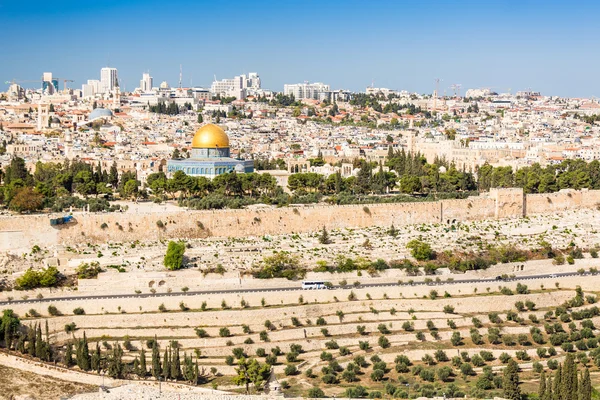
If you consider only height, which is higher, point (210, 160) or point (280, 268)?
point (210, 160)

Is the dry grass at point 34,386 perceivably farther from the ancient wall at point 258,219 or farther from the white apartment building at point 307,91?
the white apartment building at point 307,91

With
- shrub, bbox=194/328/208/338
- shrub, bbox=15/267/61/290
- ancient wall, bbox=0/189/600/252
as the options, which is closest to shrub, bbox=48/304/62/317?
shrub, bbox=15/267/61/290

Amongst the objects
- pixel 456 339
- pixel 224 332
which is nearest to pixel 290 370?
pixel 224 332

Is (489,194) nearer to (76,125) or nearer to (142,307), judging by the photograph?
(142,307)

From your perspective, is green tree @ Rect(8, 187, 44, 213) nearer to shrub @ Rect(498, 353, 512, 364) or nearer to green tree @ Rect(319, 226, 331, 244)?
green tree @ Rect(319, 226, 331, 244)

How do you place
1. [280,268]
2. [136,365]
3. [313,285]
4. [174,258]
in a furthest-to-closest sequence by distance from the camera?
[280,268]
[174,258]
[313,285]
[136,365]

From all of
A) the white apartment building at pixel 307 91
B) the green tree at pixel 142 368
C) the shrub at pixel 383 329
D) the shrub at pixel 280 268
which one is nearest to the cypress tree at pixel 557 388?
the shrub at pixel 383 329

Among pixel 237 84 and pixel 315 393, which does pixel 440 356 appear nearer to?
pixel 315 393
